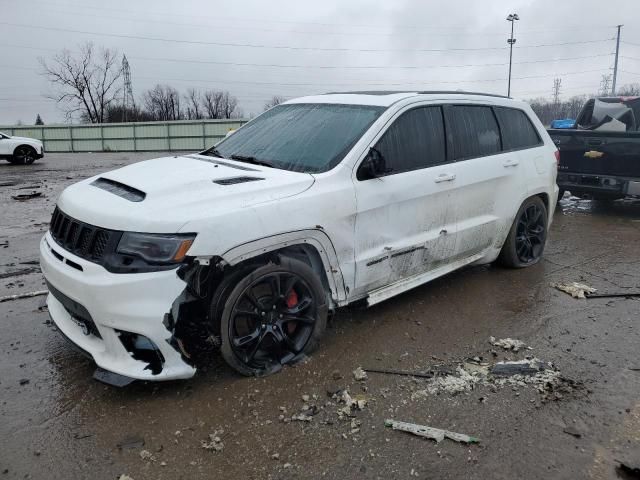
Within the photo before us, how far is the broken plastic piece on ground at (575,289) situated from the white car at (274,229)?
2.70 feet

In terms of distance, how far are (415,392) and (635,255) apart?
14.8 feet

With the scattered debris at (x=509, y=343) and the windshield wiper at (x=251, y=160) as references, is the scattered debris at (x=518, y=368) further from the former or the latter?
the windshield wiper at (x=251, y=160)

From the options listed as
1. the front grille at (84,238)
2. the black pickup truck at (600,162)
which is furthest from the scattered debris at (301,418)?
the black pickup truck at (600,162)

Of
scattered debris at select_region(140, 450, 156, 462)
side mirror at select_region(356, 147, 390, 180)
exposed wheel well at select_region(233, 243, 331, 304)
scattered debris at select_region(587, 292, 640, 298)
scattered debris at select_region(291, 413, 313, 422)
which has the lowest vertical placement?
scattered debris at select_region(140, 450, 156, 462)

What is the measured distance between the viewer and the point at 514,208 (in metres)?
5.20

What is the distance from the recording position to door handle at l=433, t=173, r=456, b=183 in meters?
4.25

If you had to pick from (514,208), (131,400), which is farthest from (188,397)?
(514,208)

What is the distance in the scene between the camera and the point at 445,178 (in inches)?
170

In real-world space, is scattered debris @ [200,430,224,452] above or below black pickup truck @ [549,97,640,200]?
below

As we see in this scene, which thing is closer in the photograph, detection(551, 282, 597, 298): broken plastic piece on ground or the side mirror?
the side mirror

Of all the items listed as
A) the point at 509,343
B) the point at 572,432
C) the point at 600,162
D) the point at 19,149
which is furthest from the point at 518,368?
the point at 19,149

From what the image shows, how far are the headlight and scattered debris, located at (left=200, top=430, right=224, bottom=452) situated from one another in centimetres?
97

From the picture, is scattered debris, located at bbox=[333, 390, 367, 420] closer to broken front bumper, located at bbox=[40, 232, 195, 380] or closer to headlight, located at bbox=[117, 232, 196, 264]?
broken front bumper, located at bbox=[40, 232, 195, 380]

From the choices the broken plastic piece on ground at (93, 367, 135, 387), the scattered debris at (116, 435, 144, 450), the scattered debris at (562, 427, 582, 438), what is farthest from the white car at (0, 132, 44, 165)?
the scattered debris at (562, 427, 582, 438)
